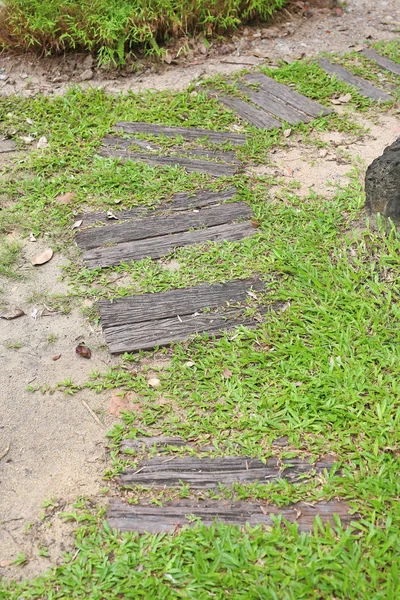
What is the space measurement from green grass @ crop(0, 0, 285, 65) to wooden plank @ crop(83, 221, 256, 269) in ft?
8.32

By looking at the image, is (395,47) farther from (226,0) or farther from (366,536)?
(366,536)

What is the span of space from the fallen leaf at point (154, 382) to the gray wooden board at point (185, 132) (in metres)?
2.43

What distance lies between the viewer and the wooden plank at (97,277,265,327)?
11.8 feet

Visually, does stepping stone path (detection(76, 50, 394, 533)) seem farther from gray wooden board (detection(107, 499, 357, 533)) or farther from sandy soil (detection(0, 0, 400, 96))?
sandy soil (detection(0, 0, 400, 96))

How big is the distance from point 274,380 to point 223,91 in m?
3.36

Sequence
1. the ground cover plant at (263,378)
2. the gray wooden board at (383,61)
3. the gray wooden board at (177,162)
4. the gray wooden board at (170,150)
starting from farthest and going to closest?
1. the gray wooden board at (383,61)
2. the gray wooden board at (170,150)
3. the gray wooden board at (177,162)
4. the ground cover plant at (263,378)

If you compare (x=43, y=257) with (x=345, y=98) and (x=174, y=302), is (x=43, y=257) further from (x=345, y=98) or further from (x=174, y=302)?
(x=345, y=98)

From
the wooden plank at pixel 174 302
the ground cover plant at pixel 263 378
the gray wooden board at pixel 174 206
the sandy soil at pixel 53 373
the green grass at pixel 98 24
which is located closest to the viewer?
the ground cover plant at pixel 263 378

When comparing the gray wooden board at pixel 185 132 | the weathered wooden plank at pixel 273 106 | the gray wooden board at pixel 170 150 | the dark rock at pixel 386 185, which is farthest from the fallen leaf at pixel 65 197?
the dark rock at pixel 386 185

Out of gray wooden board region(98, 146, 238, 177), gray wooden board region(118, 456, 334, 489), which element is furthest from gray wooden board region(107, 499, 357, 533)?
gray wooden board region(98, 146, 238, 177)

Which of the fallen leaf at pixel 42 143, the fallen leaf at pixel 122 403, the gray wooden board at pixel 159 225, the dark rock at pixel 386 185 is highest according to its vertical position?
the dark rock at pixel 386 185

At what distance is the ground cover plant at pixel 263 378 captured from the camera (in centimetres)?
241

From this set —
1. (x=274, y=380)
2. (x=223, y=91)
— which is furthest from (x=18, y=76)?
(x=274, y=380)

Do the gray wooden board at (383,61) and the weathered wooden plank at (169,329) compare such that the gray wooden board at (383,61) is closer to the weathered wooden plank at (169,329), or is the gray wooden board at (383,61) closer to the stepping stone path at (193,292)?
the stepping stone path at (193,292)
